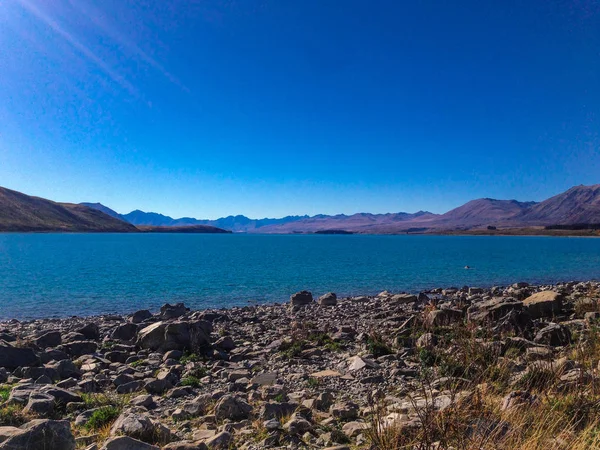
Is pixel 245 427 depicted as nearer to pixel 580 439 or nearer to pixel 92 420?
pixel 92 420

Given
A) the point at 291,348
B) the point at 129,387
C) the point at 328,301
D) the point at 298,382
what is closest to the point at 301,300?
the point at 328,301

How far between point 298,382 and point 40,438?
7.25m

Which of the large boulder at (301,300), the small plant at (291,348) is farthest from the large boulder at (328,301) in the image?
the small plant at (291,348)

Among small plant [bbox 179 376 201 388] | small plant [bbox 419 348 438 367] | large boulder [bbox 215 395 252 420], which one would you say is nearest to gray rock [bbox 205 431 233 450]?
large boulder [bbox 215 395 252 420]

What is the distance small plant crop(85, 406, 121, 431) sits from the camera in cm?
888

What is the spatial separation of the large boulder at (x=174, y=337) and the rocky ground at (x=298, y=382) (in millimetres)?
55

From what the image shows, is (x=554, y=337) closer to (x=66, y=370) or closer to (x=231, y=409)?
(x=231, y=409)

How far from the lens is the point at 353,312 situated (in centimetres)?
2828

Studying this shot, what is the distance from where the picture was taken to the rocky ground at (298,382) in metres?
6.55

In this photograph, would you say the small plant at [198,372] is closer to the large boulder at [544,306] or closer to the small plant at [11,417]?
the small plant at [11,417]

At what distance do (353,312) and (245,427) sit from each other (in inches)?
798

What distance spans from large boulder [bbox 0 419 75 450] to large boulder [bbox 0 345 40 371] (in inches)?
343

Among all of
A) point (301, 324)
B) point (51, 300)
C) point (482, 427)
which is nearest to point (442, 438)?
point (482, 427)

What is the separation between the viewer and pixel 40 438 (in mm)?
6613
